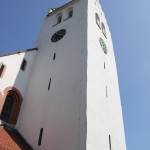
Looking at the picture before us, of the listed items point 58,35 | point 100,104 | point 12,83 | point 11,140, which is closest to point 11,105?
point 12,83

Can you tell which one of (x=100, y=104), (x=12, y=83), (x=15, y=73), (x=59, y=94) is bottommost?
(x=100, y=104)

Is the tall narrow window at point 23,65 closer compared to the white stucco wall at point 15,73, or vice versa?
the white stucco wall at point 15,73

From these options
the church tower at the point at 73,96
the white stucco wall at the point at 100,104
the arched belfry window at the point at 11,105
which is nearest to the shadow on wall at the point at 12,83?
the arched belfry window at the point at 11,105

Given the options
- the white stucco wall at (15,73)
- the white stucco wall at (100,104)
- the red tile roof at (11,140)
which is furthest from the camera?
the white stucco wall at (15,73)

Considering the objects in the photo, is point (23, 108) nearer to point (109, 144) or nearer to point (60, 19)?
point (109, 144)

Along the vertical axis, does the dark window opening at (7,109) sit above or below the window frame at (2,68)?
below

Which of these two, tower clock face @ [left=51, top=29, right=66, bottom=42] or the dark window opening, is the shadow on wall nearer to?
the dark window opening

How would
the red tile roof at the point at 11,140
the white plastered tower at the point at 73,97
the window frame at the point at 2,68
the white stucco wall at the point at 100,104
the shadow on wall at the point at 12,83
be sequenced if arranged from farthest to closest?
the window frame at the point at 2,68
the shadow on wall at the point at 12,83
the white stucco wall at the point at 100,104
the white plastered tower at the point at 73,97
the red tile roof at the point at 11,140

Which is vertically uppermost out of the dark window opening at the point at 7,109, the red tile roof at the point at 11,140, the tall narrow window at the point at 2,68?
the tall narrow window at the point at 2,68

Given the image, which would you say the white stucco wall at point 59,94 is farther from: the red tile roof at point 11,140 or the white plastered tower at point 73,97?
the red tile roof at point 11,140

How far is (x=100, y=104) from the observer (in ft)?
39.5

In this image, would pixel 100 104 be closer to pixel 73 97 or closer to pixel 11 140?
pixel 73 97

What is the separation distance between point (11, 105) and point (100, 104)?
557 centimetres

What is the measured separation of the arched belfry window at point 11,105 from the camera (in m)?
12.1
